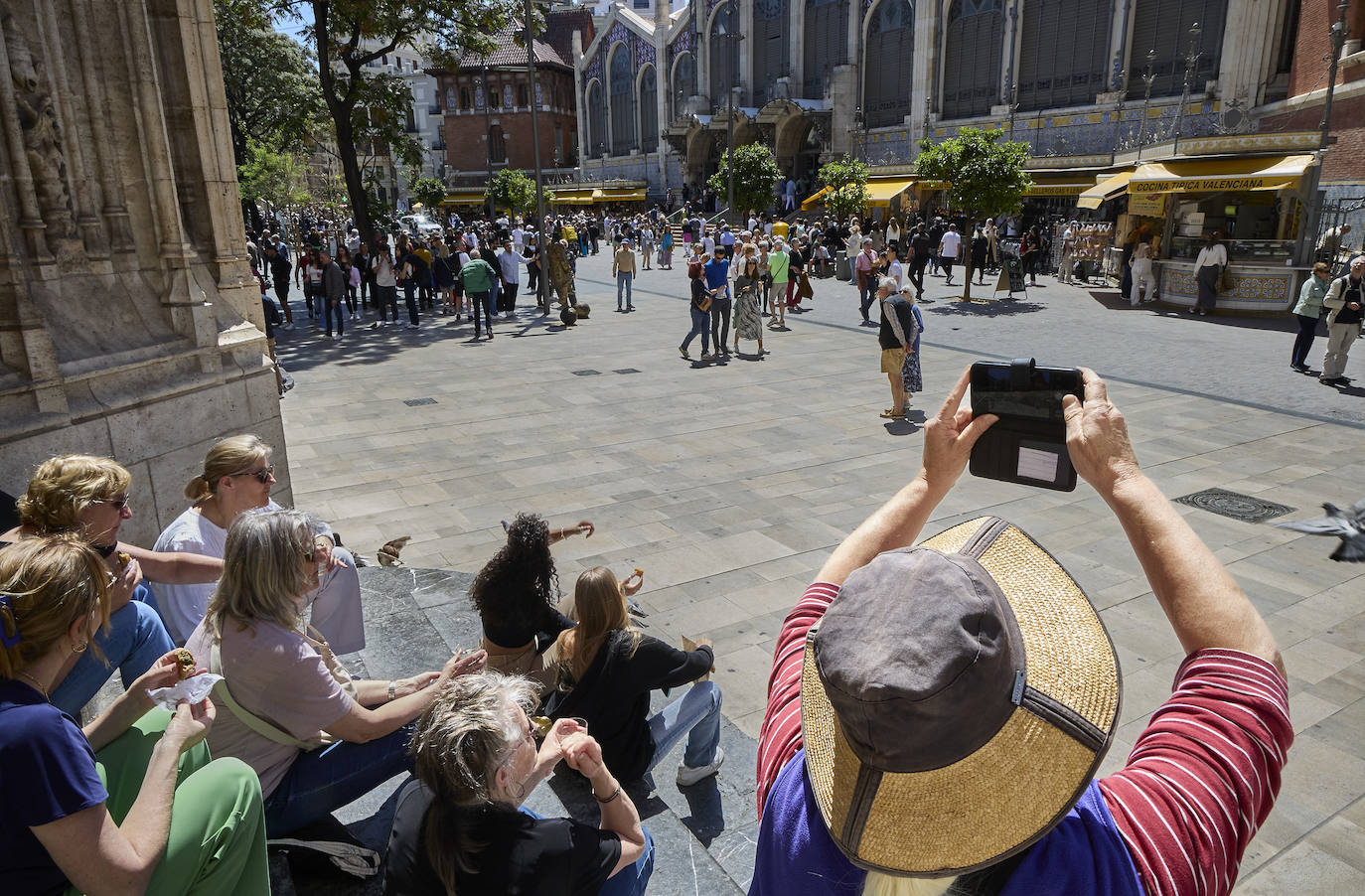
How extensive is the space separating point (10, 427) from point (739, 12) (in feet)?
155

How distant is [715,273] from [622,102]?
49.0 m

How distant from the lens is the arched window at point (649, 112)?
2162 inches

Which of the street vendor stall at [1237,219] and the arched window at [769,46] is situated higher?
the arched window at [769,46]

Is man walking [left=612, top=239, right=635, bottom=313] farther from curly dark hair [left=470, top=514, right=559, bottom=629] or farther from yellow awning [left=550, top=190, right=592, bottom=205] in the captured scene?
yellow awning [left=550, top=190, right=592, bottom=205]

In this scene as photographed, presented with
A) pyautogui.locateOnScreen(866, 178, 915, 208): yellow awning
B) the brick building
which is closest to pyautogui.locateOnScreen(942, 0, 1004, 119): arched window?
pyautogui.locateOnScreen(866, 178, 915, 208): yellow awning

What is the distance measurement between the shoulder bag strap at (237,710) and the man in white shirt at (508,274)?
53.1 feet

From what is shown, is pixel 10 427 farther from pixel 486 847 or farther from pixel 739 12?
pixel 739 12

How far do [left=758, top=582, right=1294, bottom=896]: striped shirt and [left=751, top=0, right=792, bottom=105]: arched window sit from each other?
46640mm

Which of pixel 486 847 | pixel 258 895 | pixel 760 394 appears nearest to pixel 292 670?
pixel 258 895

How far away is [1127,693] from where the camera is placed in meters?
4.80

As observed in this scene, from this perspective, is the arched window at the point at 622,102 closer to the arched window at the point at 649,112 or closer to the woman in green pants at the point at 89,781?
the arched window at the point at 649,112

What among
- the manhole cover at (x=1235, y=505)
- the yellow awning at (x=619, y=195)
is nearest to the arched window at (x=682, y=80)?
the yellow awning at (x=619, y=195)

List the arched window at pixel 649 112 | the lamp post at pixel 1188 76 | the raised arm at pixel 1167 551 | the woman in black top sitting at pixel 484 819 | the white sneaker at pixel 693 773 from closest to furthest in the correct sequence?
the raised arm at pixel 1167 551, the woman in black top sitting at pixel 484 819, the white sneaker at pixel 693 773, the lamp post at pixel 1188 76, the arched window at pixel 649 112

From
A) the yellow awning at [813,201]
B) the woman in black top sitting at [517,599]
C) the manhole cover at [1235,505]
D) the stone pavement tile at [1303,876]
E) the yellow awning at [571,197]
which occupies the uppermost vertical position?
the yellow awning at [571,197]
